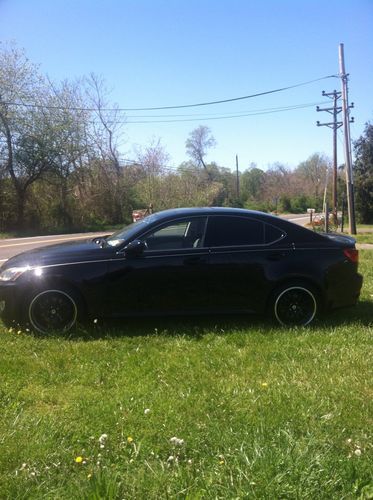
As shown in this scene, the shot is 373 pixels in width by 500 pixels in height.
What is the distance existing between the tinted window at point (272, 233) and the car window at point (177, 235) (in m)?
0.78

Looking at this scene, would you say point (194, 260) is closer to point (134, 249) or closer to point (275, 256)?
point (134, 249)

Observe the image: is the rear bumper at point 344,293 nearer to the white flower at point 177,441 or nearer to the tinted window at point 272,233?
the tinted window at point 272,233

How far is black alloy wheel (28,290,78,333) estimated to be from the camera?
530 centimetres

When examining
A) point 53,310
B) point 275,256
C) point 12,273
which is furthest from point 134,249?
point 275,256

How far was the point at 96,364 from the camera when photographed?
177 inches

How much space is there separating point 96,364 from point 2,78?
26571 mm

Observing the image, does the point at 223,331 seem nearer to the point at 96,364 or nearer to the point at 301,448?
the point at 96,364

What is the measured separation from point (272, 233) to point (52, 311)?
2.73 metres

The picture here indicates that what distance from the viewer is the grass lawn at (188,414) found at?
105 inches

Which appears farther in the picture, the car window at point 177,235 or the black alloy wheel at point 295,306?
the black alloy wheel at point 295,306

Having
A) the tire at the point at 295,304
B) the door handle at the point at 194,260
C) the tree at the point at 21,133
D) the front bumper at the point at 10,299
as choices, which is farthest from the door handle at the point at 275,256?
the tree at the point at 21,133

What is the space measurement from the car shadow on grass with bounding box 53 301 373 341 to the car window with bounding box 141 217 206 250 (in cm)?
85

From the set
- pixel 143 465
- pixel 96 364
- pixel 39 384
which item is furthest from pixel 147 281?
pixel 143 465

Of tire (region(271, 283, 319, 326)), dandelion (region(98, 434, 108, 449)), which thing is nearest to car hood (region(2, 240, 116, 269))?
tire (region(271, 283, 319, 326))
